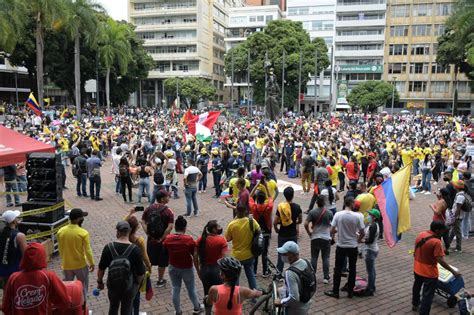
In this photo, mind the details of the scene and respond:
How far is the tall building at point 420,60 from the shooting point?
6750 cm

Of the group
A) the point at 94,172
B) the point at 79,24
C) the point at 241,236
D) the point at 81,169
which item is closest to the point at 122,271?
the point at 241,236

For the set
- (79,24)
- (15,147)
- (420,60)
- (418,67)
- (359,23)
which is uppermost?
(359,23)

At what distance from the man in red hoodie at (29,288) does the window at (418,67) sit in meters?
74.5

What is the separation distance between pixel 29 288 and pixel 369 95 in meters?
57.6

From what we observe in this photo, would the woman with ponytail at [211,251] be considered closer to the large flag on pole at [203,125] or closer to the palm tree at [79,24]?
the large flag on pole at [203,125]

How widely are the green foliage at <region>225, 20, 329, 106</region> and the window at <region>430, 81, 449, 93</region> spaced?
84.9ft

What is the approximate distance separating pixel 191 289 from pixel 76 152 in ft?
36.7

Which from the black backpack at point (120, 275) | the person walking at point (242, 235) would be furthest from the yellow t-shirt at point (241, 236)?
the black backpack at point (120, 275)

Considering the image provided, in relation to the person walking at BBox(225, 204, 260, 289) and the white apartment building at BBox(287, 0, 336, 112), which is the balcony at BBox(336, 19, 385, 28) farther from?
the person walking at BBox(225, 204, 260, 289)

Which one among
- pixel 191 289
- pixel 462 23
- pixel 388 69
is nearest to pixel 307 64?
pixel 462 23

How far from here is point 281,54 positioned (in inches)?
2055

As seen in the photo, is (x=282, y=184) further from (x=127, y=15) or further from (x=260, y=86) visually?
(x=127, y=15)

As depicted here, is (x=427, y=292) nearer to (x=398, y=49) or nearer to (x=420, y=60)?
(x=420, y=60)

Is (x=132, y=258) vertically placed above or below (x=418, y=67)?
below
